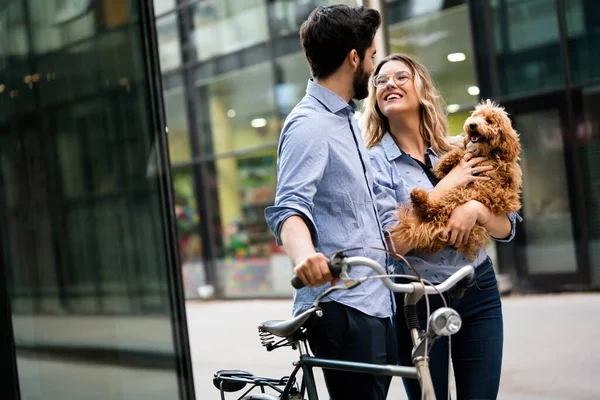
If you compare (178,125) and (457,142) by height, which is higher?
(178,125)

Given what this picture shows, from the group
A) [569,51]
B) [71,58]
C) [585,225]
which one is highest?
[569,51]

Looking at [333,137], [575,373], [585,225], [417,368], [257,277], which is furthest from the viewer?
[257,277]

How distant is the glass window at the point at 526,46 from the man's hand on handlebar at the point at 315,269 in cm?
814

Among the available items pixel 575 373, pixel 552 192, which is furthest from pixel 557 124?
pixel 575 373

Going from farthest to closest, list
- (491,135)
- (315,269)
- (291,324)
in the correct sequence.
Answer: (491,135) → (291,324) → (315,269)

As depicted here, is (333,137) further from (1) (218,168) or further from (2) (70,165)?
(1) (218,168)

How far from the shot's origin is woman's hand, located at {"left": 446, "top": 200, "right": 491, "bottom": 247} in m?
2.49

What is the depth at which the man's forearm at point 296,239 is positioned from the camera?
1.97 meters

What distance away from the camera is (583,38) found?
9.10 m

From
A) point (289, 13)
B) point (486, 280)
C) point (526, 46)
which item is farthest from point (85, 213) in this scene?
point (289, 13)

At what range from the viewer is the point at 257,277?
1281 cm

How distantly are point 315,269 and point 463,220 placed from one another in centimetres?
82

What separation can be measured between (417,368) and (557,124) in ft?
26.4

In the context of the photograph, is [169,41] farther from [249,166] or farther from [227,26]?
[249,166]
